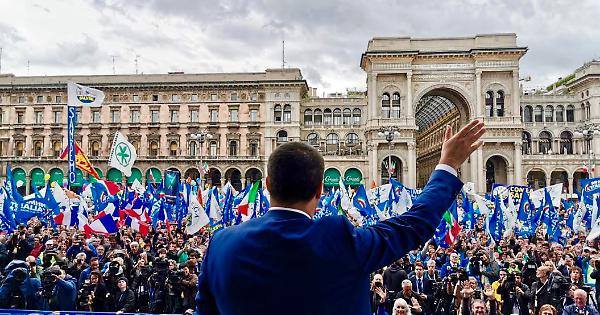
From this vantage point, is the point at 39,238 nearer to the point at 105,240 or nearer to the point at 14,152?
the point at 105,240

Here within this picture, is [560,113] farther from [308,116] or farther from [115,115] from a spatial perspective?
[115,115]

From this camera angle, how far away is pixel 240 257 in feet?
6.64

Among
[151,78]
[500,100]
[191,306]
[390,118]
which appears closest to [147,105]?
[151,78]

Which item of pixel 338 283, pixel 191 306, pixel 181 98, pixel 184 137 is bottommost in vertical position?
pixel 191 306

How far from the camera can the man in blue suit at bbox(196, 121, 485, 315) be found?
6.42 feet

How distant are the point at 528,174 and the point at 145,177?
4084 cm

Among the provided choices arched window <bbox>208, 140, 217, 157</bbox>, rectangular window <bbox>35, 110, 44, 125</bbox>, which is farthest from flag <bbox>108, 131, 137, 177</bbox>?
rectangular window <bbox>35, 110, 44, 125</bbox>

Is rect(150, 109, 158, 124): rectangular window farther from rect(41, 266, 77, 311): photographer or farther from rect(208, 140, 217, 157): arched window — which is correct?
rect(41, 266, 77, 311): photographer

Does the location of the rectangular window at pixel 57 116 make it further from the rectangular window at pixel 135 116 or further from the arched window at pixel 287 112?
the arched window at pixel 287 112

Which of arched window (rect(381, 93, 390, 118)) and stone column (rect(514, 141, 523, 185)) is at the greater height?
arched window (rect(381, 93, 390, 118))

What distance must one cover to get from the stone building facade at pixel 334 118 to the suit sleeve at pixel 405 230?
1984 inches

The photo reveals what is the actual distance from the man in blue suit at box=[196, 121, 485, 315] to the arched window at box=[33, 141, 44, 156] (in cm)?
6690

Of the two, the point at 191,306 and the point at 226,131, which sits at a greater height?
the point at 226,131

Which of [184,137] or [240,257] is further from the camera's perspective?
[184,137]
